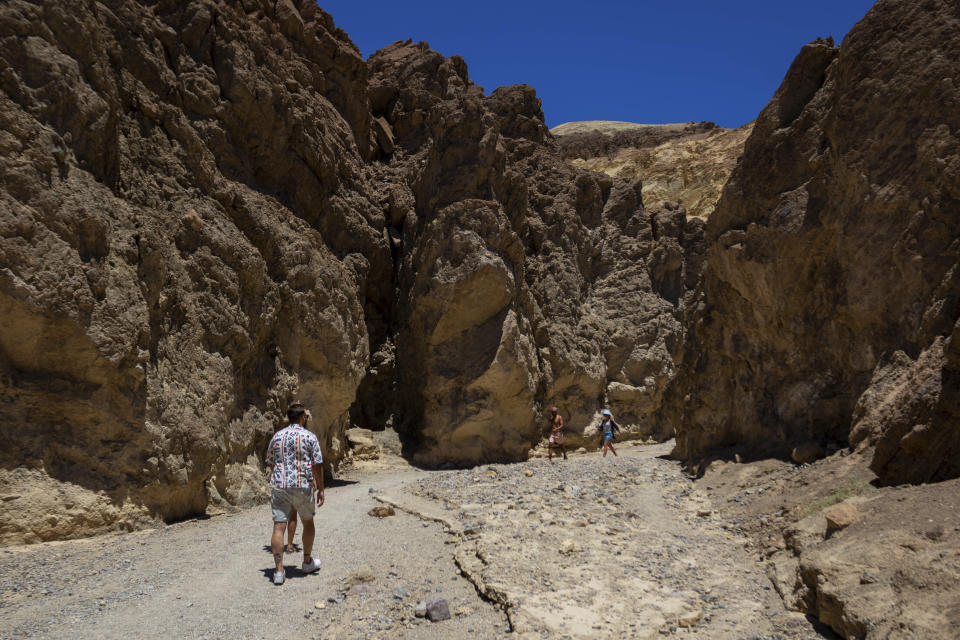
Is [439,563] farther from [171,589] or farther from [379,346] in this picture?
[379,346]

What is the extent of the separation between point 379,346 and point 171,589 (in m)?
11.4

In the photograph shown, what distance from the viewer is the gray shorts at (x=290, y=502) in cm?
566

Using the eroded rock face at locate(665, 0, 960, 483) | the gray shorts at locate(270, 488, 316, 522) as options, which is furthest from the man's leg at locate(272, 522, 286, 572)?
the eroded rock face at locate(665, 0, 960, 483)

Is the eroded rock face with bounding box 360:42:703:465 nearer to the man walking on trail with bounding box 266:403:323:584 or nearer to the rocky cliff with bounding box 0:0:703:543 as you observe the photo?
the rocky cliff with bounding box 0:0:703:543

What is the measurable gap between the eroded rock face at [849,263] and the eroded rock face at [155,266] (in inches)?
304

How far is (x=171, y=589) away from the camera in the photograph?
509 cm

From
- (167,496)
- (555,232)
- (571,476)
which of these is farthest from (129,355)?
(555,232)

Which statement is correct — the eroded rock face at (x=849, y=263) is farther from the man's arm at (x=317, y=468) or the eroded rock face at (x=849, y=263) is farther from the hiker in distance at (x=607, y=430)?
the man's arm at (x=317, y=468)

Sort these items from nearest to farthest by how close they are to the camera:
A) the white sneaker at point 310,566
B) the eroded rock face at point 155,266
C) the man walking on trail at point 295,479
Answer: the white sneaker at point 310,566 < the man walking on trail at point 295,479 < the eroded rock face at point 155,266

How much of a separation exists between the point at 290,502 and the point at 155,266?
4.47 m

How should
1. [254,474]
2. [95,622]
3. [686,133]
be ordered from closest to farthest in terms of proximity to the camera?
1. [95,622]
2. [254,474]
3. [686,133]

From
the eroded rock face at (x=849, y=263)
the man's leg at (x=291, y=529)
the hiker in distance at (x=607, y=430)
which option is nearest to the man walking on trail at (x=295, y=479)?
the man's leg at (x=291, y=529)

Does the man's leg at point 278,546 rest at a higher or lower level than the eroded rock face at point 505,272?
lower

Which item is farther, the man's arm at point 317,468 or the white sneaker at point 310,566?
the man's arm at point 317,468
